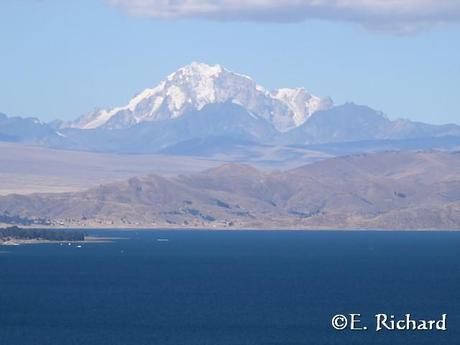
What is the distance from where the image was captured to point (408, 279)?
185375mm

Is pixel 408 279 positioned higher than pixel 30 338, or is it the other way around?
pixel 408 279

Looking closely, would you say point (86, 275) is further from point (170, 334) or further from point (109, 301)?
point (170, 334)

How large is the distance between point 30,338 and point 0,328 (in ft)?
23.1

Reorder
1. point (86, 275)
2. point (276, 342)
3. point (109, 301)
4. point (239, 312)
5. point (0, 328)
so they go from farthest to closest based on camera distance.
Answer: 1. point (86, 275)
2. point (109, 301)
3. point (239, 312)
4. point (0, 328)
5. point (276, 342)

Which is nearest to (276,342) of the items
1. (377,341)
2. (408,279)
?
(377,341)

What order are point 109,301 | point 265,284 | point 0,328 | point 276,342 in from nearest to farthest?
1. point 276,342
2. point 0,328
3. point 109,301
4. point 265,284

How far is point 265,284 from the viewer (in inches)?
6895

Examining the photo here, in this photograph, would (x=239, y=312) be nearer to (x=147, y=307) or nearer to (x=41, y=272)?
(x=147, y=307)

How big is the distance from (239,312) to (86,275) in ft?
181

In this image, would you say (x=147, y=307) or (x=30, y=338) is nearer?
(x=30, y=338)

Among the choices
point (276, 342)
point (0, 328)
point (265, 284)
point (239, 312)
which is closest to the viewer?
point (276, 342)

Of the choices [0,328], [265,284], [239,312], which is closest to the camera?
[0,328]

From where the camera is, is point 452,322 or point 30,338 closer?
point 30,338

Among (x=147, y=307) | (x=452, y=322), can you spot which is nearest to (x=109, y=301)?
(x=147, y=307)
